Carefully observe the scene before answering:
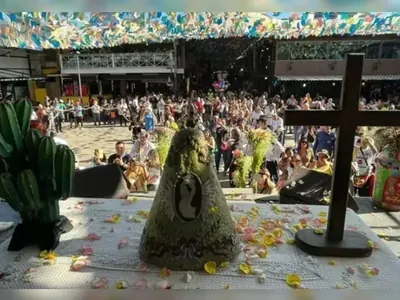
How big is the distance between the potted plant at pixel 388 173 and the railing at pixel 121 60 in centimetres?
1274

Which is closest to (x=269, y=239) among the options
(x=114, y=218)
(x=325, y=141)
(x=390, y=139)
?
(x=114, y=218)

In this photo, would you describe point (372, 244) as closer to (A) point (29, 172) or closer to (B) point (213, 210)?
(B) point (213, 210)

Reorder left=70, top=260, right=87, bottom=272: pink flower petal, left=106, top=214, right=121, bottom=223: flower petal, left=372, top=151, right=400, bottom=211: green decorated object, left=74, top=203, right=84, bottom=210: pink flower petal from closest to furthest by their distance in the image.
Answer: left=70, top=260, right=87, bottom=272: pink flower petal → left=106, top=214, right=121, bottom=223: flower petal → left=74, top=203, right=84, bottom=210: pink flower petal → left=372, top=151, right=400, bottom=211: green decorated object

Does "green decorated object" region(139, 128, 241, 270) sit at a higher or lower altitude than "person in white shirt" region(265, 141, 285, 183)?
higher

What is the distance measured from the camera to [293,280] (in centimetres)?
103

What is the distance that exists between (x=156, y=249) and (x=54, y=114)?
996cm

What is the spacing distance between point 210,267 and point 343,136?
2.08 feet

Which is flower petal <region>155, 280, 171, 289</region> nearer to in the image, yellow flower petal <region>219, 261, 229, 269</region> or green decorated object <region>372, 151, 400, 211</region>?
yellow flower petal <region>219, 261, 229, 269</region>

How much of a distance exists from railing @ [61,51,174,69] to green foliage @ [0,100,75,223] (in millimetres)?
13498

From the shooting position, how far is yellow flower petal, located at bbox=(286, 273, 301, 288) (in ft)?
3.31

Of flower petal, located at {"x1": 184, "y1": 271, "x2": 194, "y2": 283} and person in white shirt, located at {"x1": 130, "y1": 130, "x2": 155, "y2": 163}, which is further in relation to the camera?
person in white shirt, located at {"x1": 130, "y1": 130, "x2": 155, "y2": 163}

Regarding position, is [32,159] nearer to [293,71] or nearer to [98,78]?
[293,71]

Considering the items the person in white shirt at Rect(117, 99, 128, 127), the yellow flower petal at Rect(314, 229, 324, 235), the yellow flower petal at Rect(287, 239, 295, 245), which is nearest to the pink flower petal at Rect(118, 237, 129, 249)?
the yellow flower petal at Rect(287, 239, 295, 245)

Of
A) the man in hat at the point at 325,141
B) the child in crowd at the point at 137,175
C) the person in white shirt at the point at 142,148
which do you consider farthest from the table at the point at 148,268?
the man in hat at the point at 325,141
